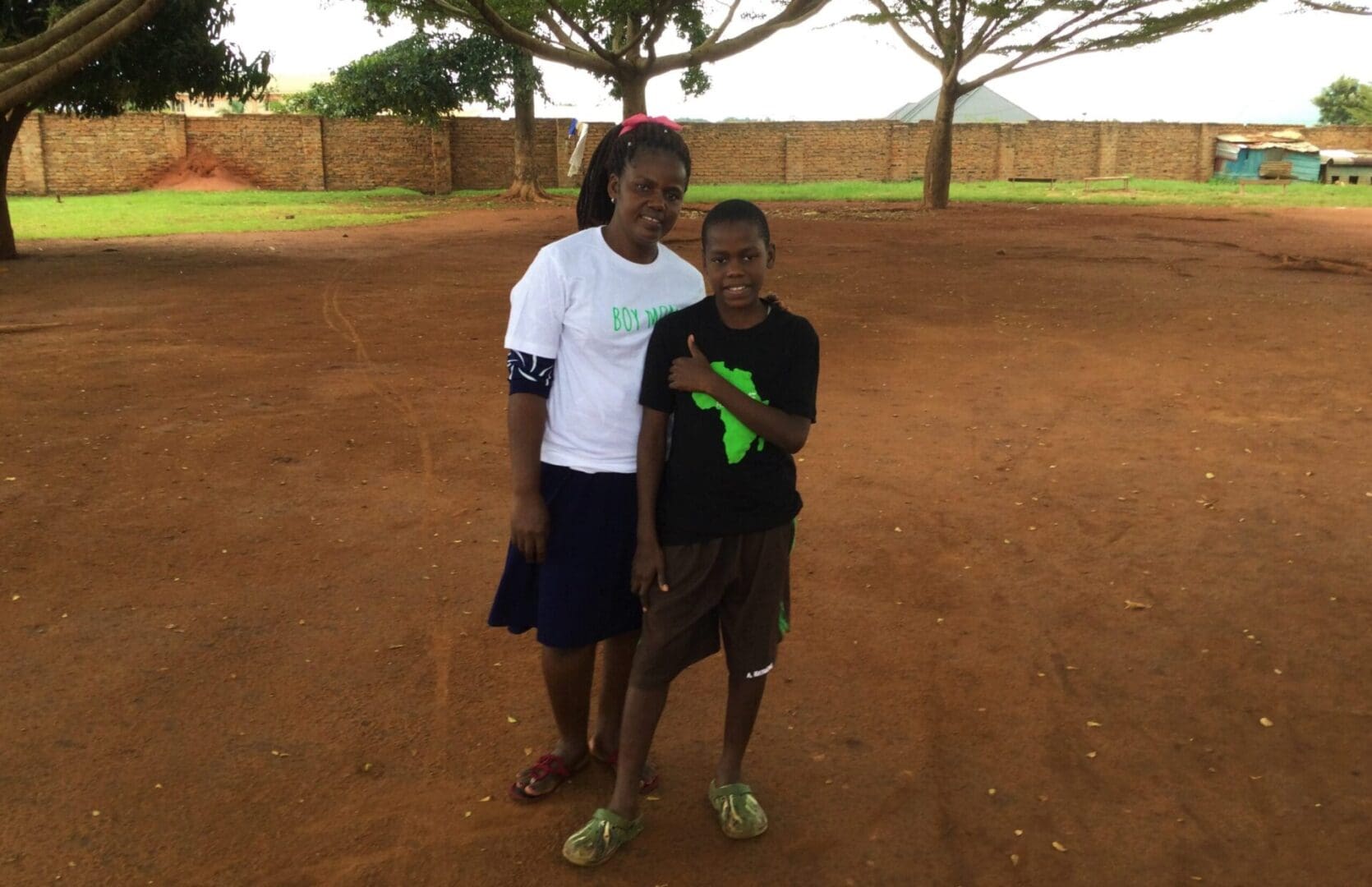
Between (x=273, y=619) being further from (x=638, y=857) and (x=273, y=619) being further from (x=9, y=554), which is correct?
(x=638, y=857)

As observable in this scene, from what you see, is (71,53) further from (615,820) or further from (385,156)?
(385,156)

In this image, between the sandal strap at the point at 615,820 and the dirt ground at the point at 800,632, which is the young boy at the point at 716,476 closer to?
the sandal strap at the point at 615,820

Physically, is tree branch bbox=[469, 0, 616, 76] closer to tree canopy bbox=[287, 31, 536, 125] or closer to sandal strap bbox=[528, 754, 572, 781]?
tree canopy bbox=[287, 31, 536, 125]

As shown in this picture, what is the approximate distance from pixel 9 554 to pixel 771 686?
9.63 ft

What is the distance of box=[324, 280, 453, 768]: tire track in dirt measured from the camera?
10.5 ft

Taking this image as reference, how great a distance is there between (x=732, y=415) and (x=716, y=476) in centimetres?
14

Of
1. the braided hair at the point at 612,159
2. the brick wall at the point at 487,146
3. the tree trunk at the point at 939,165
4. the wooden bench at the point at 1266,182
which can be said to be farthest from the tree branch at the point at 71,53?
the wooden bench at the point at 1266,182

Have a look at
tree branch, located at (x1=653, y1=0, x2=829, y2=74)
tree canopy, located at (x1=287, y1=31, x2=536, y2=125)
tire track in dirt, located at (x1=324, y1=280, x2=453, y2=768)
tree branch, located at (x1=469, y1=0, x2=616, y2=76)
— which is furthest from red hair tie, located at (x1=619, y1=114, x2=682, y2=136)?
tree canopy, located at (x1=287, y1=31, x2=536, y2=125)

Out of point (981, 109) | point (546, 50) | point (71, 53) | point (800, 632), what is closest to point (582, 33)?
point (546, 50)

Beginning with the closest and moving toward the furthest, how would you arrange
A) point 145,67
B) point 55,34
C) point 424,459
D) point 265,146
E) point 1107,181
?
point 424,459, point 55,34, point 145,67, point 265,146, point 1107,181

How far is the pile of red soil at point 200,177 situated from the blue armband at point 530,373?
3019 centimetres

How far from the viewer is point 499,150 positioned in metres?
31.9

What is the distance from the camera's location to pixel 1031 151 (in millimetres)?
34969

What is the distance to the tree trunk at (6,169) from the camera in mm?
13656
